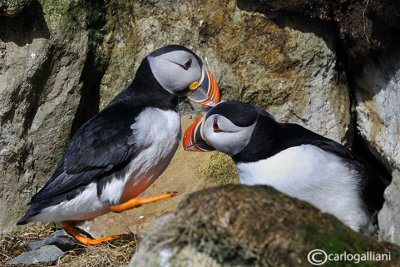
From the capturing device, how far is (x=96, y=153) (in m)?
6.42

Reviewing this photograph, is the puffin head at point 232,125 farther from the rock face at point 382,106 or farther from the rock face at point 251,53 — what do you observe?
the rock face at point 251,53

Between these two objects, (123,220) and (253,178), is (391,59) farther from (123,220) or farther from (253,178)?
(123,220)

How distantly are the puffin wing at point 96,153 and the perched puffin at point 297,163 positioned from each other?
589 mm

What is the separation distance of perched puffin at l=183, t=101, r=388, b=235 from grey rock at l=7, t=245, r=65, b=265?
4.93ft

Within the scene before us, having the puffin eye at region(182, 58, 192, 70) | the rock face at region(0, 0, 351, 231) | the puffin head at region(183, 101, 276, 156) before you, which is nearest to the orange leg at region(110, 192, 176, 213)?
the puffin head at region(183, 101, 276, 156)

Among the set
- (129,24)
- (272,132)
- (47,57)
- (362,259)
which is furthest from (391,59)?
(362,259)

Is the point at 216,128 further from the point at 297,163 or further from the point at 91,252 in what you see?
the point at 91,252

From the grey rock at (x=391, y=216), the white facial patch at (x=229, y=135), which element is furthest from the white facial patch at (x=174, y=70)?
the grey rock at (x=391, y=216)

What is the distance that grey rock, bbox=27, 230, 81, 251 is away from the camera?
694 centimetres

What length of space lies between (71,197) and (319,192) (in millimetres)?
1848

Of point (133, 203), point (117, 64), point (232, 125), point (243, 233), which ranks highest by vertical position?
point (243, 233)

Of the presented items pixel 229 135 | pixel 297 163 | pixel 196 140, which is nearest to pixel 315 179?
pixel 297 163

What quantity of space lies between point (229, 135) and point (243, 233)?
2.14 meters

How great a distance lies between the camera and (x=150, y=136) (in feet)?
21.1
